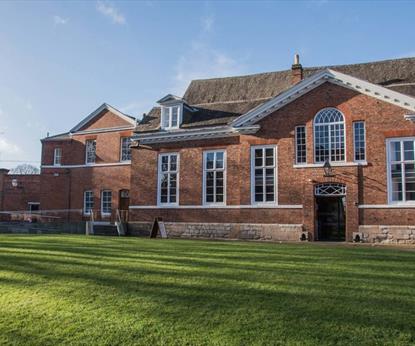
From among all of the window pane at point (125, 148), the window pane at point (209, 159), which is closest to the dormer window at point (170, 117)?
the window pane at point (209, 159)

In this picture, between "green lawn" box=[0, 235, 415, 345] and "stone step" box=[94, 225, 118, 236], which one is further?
"stone step" box=[94, 225, 118, 236]

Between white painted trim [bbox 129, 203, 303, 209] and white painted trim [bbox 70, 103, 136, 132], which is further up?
white painted trim [bbox 70, 103, 136, 132]

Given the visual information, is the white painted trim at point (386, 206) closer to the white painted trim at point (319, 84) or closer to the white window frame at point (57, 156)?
the white painted trim at point (319, 84)

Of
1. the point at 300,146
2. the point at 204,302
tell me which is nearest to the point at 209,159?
the point at 300,146

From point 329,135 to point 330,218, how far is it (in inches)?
162

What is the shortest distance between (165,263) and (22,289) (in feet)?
11.3

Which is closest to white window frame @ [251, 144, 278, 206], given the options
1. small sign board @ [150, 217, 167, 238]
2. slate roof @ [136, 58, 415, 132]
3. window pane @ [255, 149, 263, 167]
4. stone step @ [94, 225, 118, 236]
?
window pane @ [255, 149, 263, 167]

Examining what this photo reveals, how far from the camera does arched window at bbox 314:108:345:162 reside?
67.2 ft

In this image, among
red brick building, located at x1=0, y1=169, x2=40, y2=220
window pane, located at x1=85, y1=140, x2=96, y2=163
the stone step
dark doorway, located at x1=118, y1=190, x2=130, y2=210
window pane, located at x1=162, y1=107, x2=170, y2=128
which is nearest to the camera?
window pane, located at x1=162, y1=107, x2=170, y2=128

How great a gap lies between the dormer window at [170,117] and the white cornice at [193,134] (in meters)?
0.73

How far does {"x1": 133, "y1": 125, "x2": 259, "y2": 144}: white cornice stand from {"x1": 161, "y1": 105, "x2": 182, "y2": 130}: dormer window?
2.40 feet

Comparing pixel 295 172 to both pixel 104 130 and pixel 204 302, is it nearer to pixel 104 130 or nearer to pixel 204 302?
pixel 204 302

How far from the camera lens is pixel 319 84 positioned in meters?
20.9

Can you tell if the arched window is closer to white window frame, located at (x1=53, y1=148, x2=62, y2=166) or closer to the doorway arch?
the doorway arch
